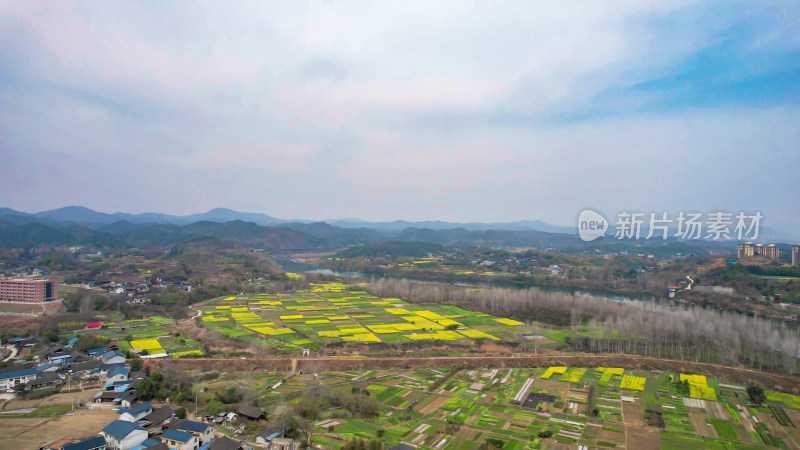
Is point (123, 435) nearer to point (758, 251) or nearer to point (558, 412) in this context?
point (558, 412)

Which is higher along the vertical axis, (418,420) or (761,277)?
(761,277)

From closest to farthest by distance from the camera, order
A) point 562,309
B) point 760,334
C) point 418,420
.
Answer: point 418,420 → point 760,334 → point 562,309

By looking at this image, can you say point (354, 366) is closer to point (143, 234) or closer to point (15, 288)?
point (15, 288)

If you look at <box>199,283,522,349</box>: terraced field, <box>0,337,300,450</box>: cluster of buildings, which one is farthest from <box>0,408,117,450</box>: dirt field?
<box>199,283,522,349</box>: terraced field

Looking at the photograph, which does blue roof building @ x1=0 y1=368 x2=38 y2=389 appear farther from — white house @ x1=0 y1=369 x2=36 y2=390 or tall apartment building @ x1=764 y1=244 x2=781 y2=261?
tall apartment building @ x1=764 y1=244 x2=781 y2=261

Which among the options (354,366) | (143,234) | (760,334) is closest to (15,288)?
(354,366)

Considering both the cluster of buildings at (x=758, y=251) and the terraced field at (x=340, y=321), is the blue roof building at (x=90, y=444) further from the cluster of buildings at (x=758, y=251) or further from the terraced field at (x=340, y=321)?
the cluster of buildings at (x=758, y=251)
